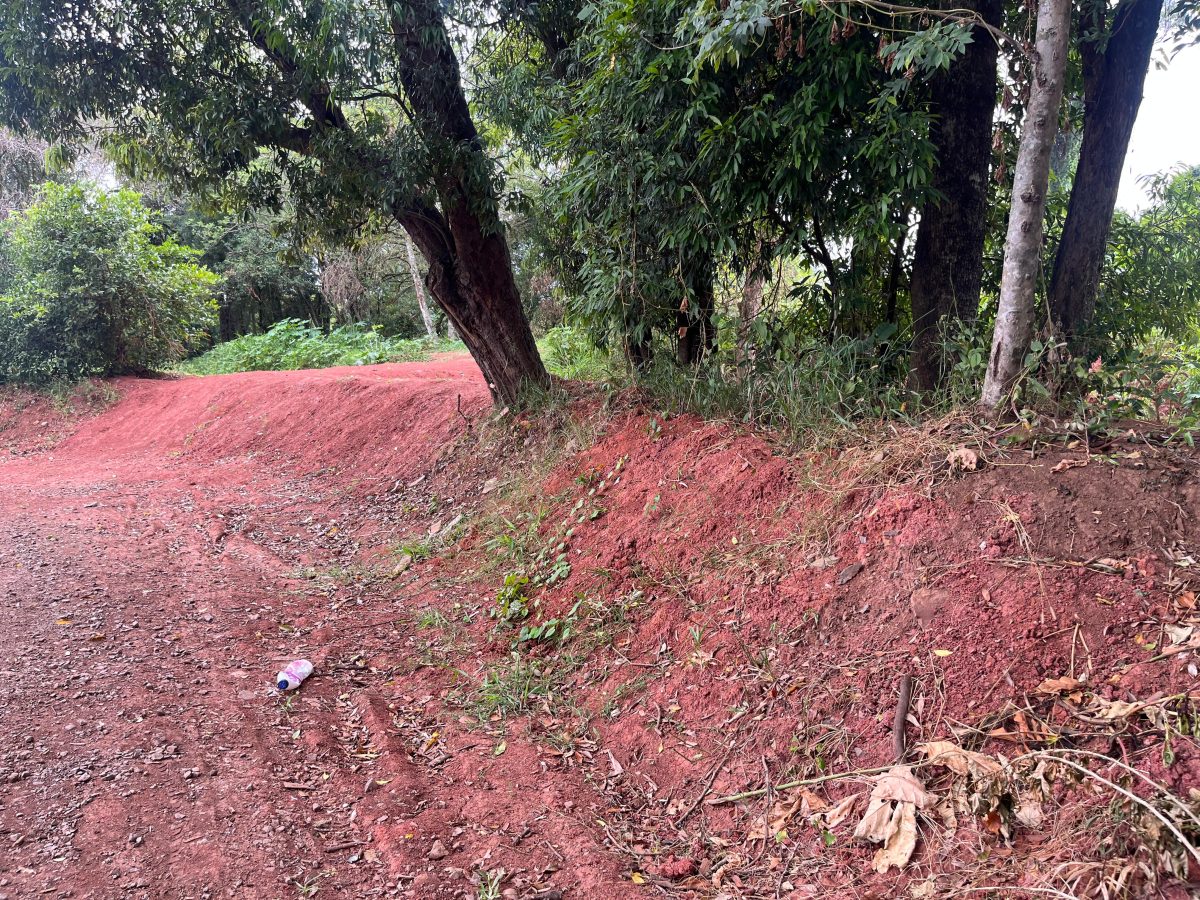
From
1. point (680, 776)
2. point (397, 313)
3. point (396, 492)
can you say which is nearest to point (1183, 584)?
point (680, 776)

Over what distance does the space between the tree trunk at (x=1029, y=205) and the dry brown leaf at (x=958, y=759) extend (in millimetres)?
1806

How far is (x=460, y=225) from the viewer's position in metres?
7.06

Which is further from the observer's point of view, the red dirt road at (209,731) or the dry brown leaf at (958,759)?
the red dirt road at (209,731)

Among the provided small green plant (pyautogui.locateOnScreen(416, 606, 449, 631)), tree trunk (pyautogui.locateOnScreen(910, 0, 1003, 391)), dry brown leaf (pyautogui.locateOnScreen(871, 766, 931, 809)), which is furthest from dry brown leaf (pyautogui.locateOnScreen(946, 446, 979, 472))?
small green plant (pyautogui.locateOnScreen(416, 606, 449, 631))

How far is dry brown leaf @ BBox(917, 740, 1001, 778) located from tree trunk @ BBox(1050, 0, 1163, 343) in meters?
3.01

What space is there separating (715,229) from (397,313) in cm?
2052

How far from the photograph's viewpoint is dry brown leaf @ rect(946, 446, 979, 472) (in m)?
3.61

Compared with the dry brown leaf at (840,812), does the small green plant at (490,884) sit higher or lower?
lower

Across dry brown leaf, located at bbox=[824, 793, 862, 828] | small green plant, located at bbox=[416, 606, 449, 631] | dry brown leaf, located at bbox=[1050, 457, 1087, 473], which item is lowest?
small green plant, located at bbox=[416, 606, 449, 631]

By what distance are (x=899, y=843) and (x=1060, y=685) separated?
0.82m

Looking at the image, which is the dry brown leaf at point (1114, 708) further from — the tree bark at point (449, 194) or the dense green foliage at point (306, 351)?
the dense green foliage at point (306, 351)

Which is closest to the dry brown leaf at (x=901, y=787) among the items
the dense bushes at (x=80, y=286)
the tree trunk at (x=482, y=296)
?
the tree trunk at (x=482, y=296)

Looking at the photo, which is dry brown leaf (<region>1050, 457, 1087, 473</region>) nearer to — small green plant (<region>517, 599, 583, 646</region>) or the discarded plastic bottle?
small green plant (<region>517, 599, 583, 646</region>)

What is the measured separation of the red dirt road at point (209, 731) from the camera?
8.96 ft
